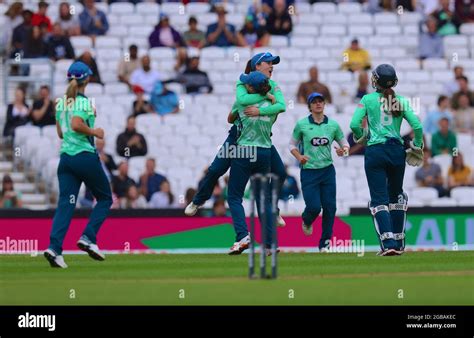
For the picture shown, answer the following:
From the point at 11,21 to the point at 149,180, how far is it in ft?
17.9

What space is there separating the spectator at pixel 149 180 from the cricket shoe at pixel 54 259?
7.51 meters

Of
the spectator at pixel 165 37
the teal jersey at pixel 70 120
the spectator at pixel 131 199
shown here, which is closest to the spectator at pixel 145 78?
the spectator at pixel 165 37

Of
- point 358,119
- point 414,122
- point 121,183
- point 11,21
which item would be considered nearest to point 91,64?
point 11,21

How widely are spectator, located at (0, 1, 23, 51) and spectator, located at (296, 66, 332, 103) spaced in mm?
5394

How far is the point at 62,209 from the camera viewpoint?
1667cm

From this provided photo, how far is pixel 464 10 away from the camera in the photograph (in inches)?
1181

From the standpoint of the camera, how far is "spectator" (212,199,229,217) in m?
23.2

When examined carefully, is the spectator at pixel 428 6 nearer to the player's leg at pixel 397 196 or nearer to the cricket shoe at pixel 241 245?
the player's leg at pixel 397 196

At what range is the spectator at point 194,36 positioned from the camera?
28234mm

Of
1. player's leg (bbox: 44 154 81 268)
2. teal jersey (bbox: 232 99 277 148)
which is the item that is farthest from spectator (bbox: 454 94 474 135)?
player's leg (bbox: 44 154 81 268)

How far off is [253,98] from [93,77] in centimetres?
1031

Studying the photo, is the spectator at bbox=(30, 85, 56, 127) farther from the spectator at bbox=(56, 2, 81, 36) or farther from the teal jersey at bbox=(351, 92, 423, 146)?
the teal jersey at bbox=(351, 92, 423, 146)

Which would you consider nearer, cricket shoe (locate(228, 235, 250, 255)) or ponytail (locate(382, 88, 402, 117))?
ponytail (locate(382, 88, 402, 117))
